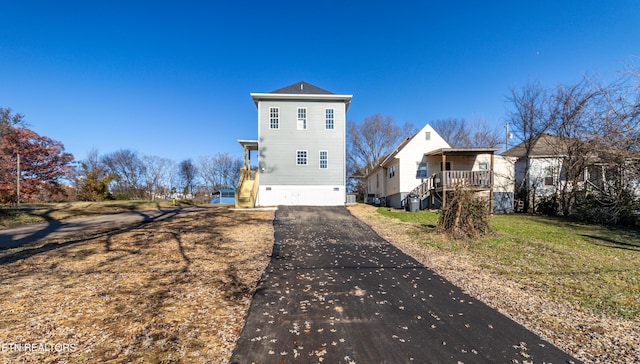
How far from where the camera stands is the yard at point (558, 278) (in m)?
3.33

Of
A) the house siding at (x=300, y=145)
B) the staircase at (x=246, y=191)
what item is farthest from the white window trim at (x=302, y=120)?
the staircase at (x=246, y=191)

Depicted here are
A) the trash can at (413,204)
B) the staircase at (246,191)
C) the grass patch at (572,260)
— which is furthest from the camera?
the staircase at (246,191)

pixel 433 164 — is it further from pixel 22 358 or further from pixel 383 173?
pixel 22 358

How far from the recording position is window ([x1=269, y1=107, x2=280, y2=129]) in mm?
18703

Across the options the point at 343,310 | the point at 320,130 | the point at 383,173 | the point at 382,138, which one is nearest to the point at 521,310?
the point at 343,310

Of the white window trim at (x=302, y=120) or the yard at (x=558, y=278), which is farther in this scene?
the white window trim at (x=302, y=120)

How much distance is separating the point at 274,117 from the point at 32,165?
24.2 metres

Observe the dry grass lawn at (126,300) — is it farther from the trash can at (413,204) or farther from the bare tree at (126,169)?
the bare tree at (126,169)

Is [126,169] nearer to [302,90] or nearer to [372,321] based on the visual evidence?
[302,90]

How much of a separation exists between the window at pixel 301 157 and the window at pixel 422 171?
8.17m

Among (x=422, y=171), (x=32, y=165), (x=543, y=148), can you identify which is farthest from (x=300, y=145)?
(x=32, y=165)

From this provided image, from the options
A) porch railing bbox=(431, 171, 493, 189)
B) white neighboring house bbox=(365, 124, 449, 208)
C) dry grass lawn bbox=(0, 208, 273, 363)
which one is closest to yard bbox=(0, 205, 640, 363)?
dry grass lawn bbox=(0, 208, 273, 363)

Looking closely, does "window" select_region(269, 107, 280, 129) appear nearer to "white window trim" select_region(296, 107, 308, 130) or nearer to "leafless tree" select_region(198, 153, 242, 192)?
"white window trim" select_region(296, 107, 308, 130)

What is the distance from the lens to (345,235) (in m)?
10.0
